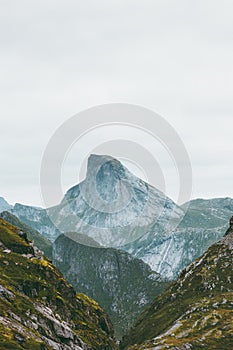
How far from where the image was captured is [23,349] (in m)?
199

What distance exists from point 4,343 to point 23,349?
25.6 ft

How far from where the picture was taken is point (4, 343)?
19638 cm
